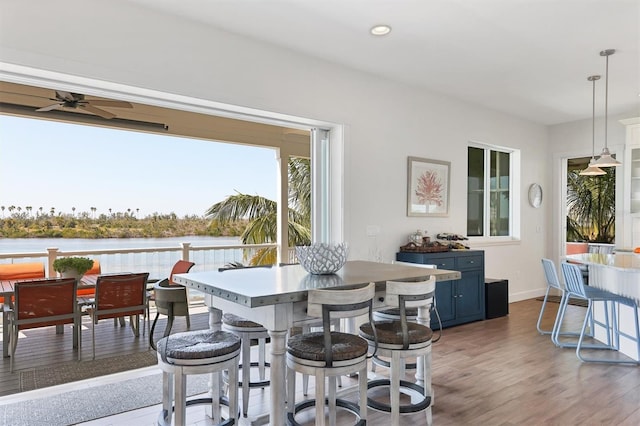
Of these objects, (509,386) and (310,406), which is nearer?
(310,406)

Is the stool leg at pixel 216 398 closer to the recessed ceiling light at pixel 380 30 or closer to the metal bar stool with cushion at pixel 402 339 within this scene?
the metal bar stool with cushion at pixel 402 339

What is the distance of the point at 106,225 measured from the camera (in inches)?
241

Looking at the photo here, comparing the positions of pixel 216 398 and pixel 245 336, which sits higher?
pixel 245 336

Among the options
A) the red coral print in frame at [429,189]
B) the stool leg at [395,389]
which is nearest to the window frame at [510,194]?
the red coral print in frame at [429,189]

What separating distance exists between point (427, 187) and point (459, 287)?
1.24 m

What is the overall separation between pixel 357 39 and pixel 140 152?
4148mm

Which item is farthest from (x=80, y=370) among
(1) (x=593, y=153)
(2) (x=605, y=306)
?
(1) (x=593, y=153)

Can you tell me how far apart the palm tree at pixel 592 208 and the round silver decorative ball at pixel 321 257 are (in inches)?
285

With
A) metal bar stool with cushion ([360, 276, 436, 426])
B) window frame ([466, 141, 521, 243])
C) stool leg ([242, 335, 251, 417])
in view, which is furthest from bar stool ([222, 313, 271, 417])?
window frame ([466, 141, 521, 243])

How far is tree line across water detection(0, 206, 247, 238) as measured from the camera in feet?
18.3

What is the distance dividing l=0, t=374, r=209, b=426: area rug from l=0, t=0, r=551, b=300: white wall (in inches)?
86.3

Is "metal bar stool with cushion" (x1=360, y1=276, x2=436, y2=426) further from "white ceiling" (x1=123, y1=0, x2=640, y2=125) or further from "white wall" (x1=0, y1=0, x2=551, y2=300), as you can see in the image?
"white ceiling" (x1=123, y1=0, x2=640, y2=125)

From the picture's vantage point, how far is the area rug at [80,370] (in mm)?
3303

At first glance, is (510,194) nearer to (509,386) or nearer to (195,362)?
(509,386)
